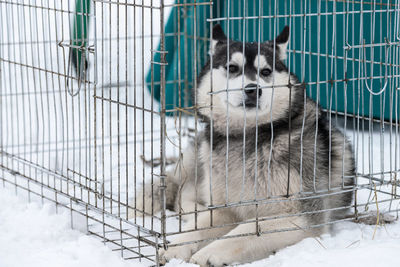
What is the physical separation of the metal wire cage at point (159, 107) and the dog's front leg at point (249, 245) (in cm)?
6

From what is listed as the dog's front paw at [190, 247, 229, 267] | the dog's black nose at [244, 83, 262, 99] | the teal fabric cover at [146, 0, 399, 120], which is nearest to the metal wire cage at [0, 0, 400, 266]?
the teal fabric cover at [146, 0, 399, 120]

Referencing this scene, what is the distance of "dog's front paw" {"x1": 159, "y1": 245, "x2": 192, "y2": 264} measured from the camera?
272 centimetres

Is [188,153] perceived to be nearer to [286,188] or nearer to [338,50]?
[286,188]

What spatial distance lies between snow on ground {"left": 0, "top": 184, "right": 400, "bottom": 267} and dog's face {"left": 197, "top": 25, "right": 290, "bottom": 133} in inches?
26.3

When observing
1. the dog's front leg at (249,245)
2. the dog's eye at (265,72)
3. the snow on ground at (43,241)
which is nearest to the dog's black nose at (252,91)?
the dog's eye at (265,72)

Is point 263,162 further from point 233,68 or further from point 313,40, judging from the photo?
point 313,40

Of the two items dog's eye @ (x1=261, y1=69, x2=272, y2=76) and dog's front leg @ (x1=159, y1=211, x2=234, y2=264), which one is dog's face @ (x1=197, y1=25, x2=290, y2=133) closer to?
dog's eye @ (x1=261, y1=69, x2=272, y2=76)

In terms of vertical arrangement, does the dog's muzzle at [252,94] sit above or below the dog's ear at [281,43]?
below

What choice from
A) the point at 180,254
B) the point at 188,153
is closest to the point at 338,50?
the point at 188,153

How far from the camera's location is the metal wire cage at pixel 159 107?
2.73m

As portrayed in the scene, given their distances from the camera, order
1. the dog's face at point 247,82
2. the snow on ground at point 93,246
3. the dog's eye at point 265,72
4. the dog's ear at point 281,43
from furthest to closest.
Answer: the dog's ear at point 281,43, the dog's eye at point 265,72, the dog's face at point 247,82, the snow on ground at point 93,246

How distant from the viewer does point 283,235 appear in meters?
2.82

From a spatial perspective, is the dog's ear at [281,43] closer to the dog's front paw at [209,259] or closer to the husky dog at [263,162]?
the husky dog at [263,162]

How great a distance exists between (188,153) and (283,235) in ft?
3.77
